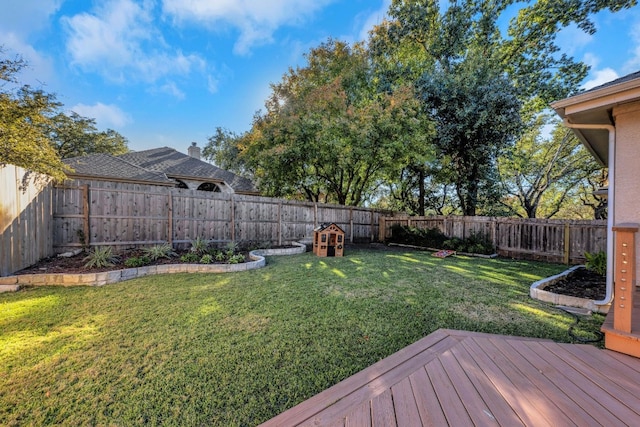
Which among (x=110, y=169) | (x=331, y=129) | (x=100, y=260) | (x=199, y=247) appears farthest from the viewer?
(x=110, y=169)

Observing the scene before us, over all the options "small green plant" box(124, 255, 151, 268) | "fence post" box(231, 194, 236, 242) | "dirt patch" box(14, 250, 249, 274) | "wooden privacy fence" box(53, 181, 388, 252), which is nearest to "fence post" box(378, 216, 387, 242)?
"wooden privacy fence" box(53, 181, 388, 252)

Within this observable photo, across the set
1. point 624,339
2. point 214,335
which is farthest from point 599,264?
point 214,335

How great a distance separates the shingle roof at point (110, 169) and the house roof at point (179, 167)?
87cm

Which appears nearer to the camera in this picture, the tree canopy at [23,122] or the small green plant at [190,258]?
the tree canopy at [23,122]

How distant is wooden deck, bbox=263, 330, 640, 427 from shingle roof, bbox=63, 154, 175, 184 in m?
11.3

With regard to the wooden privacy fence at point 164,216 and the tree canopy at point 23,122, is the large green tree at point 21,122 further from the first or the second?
the wooden privacy fence at point 164,216

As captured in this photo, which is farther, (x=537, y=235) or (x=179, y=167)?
(x=179, y=167)

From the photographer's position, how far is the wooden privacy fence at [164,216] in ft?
19.1

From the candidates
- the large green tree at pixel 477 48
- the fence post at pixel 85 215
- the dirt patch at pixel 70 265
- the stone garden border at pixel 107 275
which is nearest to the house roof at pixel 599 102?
the stone garden border at pixel 107 275

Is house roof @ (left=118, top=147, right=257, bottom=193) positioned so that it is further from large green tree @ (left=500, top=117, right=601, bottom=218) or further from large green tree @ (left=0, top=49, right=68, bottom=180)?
large green tree @ (left=500, top=117, right=601, bottom=218)

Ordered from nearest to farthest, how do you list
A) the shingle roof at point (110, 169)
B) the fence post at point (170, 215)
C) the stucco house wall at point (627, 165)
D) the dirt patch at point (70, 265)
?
the stucco house wall at point (627, 165) → the dirt patch at point (70, 265) → the fence post at point (170, 215) → the shingle roof at point (110, 169)

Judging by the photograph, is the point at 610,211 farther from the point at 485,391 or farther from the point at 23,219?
the point at 23,219

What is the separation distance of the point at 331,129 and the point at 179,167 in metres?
8.16

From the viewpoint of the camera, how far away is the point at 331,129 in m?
9.69
